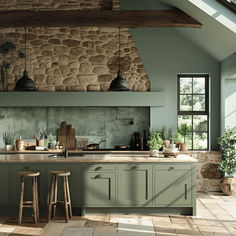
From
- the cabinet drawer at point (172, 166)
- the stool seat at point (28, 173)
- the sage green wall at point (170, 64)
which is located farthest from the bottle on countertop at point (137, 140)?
the stool seat at point (28, 173)

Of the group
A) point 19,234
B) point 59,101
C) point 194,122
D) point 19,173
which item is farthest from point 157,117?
point 19,234

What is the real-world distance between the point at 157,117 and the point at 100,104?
4.60ft

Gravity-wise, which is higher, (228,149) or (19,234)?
(228,149)

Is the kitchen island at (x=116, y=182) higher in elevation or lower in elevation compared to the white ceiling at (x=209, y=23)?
lower

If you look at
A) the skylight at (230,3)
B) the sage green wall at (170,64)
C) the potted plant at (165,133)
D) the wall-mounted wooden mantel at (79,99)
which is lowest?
the potted plant at (165,133)

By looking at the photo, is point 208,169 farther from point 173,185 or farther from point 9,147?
point 9,147

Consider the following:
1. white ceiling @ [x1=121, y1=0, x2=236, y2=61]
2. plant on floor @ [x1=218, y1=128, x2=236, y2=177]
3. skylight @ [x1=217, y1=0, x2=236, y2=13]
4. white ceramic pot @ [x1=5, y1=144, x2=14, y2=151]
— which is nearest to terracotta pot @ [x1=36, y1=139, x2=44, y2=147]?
white ceramic pot @ [x1=5, y1=144, x2=14, y2=151]

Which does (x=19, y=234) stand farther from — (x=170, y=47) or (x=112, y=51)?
(x=170, y=47)

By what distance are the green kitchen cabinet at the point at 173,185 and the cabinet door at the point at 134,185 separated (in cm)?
14

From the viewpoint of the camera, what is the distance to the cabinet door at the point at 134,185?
6.08 meters

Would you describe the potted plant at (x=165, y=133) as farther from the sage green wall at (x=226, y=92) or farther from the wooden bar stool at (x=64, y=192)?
the wooden bar stool at (x=64, y=192)

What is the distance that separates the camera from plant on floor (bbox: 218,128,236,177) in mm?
7809

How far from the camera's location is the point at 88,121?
8828 millimetres

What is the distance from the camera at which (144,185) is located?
609 centimetres
